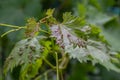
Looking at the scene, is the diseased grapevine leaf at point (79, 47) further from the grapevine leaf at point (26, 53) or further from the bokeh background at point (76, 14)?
Result: the bokeh background at point (76, 14)

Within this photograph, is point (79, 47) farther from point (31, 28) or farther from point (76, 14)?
point (76, 14)

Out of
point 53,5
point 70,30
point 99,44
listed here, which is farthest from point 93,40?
point 53,5

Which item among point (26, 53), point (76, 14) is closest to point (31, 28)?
point (26, 53)

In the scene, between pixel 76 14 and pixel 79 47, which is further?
pixel 76 14

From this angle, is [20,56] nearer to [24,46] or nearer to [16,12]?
[24,46]

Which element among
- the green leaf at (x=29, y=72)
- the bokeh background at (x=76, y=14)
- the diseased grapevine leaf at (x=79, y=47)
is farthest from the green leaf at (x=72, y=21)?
the bokeh background at (x=76, y=14)

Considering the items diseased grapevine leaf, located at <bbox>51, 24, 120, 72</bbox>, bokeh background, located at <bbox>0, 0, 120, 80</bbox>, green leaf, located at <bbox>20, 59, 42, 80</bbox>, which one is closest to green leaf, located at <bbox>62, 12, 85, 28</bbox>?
diseased grapevine leaf, located at <bbox>51, 24, 120, 72</bbox>
